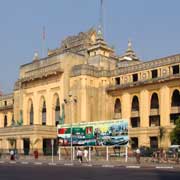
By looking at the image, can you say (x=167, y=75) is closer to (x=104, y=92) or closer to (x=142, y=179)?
(x=104, y=92)

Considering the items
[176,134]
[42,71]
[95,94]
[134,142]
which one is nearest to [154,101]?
[134,142]

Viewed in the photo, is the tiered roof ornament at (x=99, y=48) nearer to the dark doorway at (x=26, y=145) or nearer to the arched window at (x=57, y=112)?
the arched window at (x=57, y=112)

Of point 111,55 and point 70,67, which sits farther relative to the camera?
point 111,55

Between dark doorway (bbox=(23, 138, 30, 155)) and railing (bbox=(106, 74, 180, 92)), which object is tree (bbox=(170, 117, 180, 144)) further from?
dark doorway (bbox=(23, 138, 30, 155))

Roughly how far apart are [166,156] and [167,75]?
20.6 meters

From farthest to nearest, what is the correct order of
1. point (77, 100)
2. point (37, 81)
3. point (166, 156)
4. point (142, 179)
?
1. point (37, 81)
2. point (77, 100)
3. point (166, 156)
4. point (142, 179)

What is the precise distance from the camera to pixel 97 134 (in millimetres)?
46906

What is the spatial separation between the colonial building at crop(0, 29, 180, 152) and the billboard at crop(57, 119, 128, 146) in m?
13.4

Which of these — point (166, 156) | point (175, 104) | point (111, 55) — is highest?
point (111, 55)

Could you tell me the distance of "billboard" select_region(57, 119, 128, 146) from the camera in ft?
145

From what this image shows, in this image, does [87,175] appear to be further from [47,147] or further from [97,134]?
[47,147]

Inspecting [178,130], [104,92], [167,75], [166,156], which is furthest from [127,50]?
[166,156]

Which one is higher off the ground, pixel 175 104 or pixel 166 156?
pixel 175 104

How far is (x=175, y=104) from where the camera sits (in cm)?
6062
